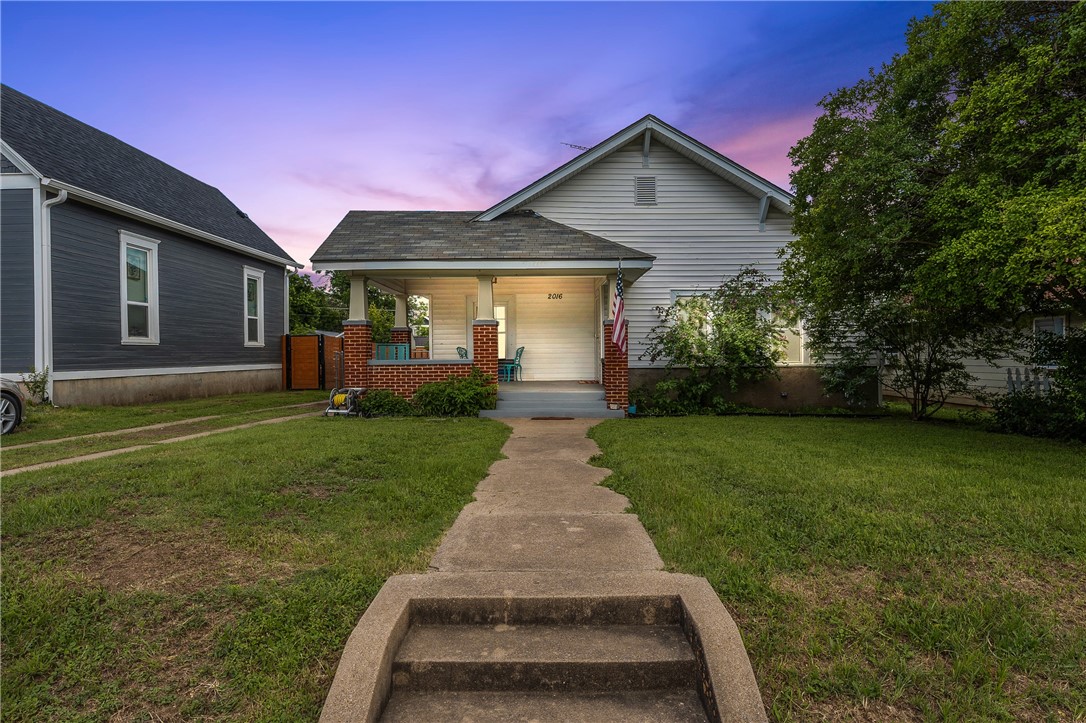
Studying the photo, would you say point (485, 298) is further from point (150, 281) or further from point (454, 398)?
point (150, 281)

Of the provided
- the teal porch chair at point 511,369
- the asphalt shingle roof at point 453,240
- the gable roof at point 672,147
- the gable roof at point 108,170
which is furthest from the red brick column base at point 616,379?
the gable roof at point 108,170

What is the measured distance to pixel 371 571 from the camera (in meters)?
2.97

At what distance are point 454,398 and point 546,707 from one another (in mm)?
7955

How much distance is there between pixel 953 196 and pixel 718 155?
6219 millimetres

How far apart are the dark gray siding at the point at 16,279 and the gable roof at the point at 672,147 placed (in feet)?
29.9

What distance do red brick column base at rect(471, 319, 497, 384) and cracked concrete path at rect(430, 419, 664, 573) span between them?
4292 millimetres

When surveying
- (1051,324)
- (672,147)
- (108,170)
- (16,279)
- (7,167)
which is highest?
(672,147)

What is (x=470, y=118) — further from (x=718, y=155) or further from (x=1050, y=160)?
(x=1050, y=160)

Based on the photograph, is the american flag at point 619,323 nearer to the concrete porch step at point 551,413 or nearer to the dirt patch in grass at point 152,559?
the concrete porch step at point 551,413

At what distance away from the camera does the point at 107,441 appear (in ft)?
22.8

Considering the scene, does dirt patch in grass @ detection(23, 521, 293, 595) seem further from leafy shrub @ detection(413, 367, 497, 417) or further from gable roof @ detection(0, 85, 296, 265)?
gable roof @ detection(0, 85, 296, 265)

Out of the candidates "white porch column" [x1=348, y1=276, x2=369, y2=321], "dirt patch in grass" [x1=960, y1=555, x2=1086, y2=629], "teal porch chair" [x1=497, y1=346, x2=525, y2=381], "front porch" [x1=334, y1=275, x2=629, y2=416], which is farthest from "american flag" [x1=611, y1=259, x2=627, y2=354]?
"dirt patch in grass" [x1=960, y1=555, x2=1086, y2=629]

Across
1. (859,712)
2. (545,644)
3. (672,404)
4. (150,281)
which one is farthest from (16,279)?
(859,712)

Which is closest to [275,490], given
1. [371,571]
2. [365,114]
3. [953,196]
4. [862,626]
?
[371,571]
